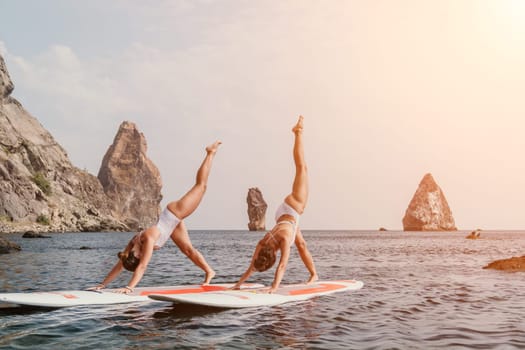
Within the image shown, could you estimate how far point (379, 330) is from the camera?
11039 mm

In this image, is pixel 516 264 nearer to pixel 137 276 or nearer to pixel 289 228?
pixel 289 228

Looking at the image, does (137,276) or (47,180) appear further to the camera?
(47,180)

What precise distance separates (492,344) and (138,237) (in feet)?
26.7

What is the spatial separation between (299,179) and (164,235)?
4014 millimetres

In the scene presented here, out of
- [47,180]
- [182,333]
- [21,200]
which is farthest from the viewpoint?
[47,180]

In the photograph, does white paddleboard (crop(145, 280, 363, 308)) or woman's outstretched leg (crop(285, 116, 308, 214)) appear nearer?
white paddleboard (crop(145, 280, 363, 308))

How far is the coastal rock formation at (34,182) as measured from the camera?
344 feet

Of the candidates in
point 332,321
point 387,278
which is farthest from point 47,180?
point 332,321

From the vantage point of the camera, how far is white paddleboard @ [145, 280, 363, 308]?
12258 mm

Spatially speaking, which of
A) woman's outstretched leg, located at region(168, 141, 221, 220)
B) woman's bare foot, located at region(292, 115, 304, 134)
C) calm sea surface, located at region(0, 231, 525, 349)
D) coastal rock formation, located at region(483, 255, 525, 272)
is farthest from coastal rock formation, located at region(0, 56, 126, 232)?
calm sea surface, located at region(0, 231, 525, 349)

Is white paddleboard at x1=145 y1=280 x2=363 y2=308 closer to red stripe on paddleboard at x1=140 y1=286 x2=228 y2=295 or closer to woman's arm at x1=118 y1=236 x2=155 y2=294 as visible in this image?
red stripe on paddleboard at x1=140 y1=286 x2=228 y2=295

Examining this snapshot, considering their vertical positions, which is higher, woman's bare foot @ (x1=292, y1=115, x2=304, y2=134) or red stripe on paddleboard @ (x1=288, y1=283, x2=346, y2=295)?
woman's bare foot @ (x1=292, y1=115, x2=304, y2=134)

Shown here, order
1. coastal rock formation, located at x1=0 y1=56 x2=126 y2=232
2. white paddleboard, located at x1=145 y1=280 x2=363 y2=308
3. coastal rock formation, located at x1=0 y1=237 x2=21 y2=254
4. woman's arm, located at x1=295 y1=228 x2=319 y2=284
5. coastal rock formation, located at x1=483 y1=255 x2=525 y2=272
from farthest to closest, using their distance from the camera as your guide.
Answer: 1. coastal rock formation, located at x1=0 y1=56 x2=126 y2=232
2. coastal rock formation, located at x1=0 y1=237 x2=21 y2=254
3. coastal rock formation, located at x1=483 y1=255 x2=525 y2=272
4. woman's arm, located at x1=295 y1=228 x2=319 y2=284
5. white paddleboard, located at x1=145 y1=280 x2=363 y2=308

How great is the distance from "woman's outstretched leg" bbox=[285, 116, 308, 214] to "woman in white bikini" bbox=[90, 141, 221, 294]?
7.20 feet
